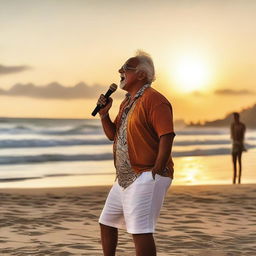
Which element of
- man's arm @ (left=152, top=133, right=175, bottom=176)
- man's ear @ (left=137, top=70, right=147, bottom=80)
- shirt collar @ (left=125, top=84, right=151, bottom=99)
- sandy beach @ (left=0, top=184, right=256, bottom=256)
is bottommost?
sandy beach @ (left=0, top=184, right=256, bottom=256)

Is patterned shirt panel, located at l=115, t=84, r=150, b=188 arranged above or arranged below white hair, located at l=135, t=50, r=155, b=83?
below

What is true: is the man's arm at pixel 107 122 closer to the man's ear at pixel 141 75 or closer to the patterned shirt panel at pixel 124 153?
the patterned shirt panel at pixel 124 153

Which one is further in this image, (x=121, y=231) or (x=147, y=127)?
(x=121, y=231)

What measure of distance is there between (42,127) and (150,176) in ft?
154

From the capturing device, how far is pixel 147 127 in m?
4.75

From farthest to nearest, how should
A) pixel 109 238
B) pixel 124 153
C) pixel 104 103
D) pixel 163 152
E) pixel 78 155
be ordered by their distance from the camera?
pixel 78 155 < pixel 109 238 < pixel 104 103 < pixel 124 153 < pixel 163 152

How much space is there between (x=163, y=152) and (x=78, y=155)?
91.0ft

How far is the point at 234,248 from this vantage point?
24.7ft

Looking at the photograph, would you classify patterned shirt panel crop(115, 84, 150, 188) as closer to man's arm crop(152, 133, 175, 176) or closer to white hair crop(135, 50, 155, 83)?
white hair crop(135, 50, 155, 83)

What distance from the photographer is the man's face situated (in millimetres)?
4953

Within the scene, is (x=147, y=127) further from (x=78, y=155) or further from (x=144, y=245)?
(x=78, y=155)

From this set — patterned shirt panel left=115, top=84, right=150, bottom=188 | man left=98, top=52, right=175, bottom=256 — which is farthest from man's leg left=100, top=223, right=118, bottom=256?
patterned shirt panel left=115, top=84, right=150, bottom=188

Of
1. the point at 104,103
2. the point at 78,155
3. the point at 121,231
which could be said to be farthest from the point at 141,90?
the point at 78,155

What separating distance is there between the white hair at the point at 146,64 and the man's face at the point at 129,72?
0.10 feet
